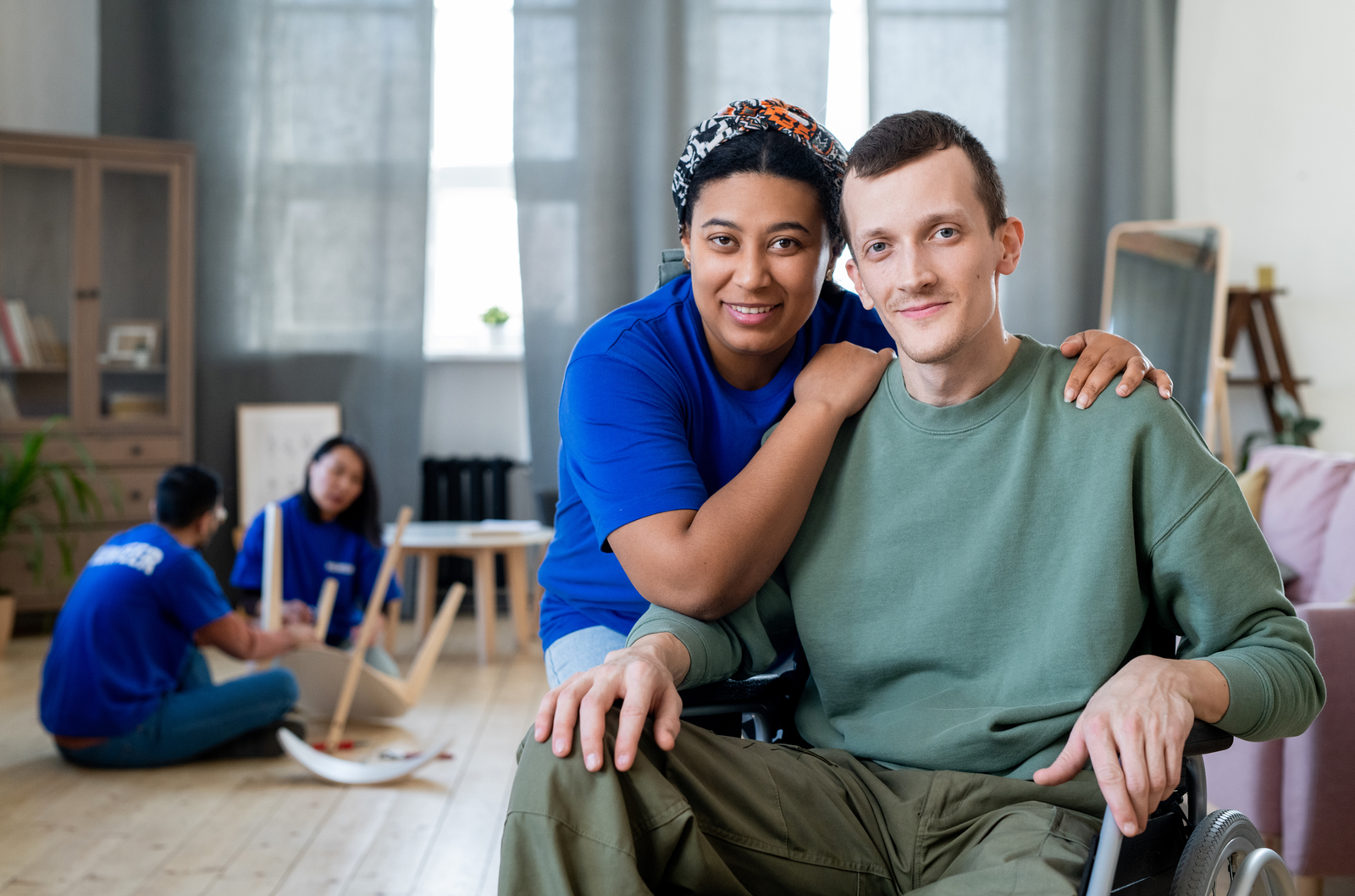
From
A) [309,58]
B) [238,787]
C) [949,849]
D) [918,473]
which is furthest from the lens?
[309,58]

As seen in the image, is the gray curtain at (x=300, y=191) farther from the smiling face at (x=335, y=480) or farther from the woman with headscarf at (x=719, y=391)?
the woman with headscarf at (x=719, y=391)

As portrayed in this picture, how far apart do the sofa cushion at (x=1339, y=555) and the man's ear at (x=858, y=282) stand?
84.3 inches

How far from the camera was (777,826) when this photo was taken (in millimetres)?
1089

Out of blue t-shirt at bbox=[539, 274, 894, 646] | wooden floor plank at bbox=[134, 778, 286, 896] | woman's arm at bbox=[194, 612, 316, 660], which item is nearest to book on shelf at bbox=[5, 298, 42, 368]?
woman's arm at bbox=[194, 612, 316, 660]

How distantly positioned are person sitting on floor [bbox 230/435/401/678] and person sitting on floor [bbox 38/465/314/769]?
22.8 inches

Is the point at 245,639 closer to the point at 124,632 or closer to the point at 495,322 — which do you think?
the point at 124,632

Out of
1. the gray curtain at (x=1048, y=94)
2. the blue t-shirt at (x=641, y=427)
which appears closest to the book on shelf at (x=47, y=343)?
the gray curtain at (x=1048, y=94)

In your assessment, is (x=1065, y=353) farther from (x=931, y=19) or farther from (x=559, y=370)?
(x=931, y=19)

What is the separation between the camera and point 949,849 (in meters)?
1.12

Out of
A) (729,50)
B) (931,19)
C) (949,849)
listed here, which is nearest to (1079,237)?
(931,19)

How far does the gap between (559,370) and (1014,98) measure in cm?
258

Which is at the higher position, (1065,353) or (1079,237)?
(1079,237)

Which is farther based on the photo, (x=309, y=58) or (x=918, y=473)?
(x=309, y=58)

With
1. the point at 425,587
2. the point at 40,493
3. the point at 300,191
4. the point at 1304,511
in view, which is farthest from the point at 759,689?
the point at 300,191
